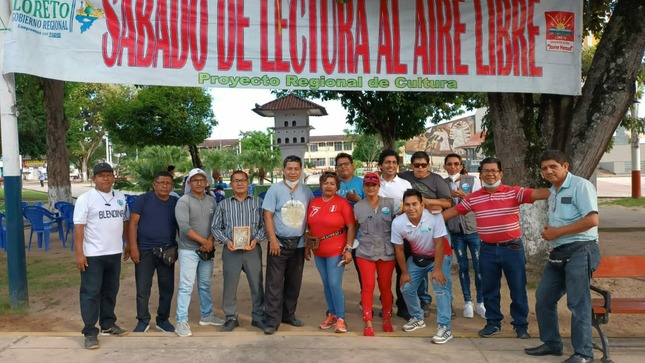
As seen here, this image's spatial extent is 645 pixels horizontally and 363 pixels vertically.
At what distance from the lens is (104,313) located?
15.2 ft

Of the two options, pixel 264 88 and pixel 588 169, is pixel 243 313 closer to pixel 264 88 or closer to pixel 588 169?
pixel 264 88

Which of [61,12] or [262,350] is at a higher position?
[61,12]

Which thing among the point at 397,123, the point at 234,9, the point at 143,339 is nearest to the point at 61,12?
the point at 234,9

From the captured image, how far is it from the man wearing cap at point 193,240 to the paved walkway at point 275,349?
0.33m

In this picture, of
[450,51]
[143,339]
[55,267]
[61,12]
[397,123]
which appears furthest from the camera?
[397,123]

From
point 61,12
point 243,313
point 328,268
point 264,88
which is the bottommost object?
point 243,313

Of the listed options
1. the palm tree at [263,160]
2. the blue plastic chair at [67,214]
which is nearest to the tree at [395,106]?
the blue plastic chair at [67,214]

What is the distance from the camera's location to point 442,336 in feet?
14.0

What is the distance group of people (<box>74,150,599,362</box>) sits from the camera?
4.32m

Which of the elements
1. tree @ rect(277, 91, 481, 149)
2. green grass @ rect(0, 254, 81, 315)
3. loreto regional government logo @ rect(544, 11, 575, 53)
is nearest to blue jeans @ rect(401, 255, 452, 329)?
loreto regional government logo @ rect(544, 11, 575, 53)

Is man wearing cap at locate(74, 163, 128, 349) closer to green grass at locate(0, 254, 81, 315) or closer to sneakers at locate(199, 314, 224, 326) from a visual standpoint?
sneakers at locate(199, 314, 224, 326)

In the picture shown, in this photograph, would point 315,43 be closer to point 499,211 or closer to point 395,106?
point 499,211

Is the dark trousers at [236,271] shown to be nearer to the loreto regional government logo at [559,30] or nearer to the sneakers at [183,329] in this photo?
the sneakers at [183,329]

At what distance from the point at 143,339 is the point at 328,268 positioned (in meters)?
1.74
